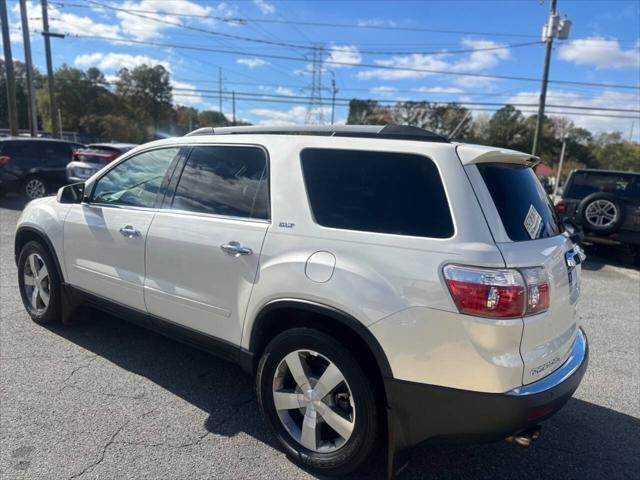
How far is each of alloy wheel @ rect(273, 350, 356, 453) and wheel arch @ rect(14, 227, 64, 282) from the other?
255 cm

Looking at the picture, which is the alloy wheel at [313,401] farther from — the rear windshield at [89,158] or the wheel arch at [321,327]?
the rear windshield at [89,158]

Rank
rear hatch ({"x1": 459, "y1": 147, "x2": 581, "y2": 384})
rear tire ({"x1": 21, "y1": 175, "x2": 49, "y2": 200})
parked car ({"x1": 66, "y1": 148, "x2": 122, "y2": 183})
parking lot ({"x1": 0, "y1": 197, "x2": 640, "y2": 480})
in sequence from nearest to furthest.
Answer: rear hatch ({"x1": 459, "y1": 147, "x2": 581, "y2": 384}) → parking lot ({"x1": 0, "y1": 197, "x2": 640, "y2": 480}) → rear tire ({"x1": 21, "y1": 175, "x2": 49, "y2": 200}) → parked car ({"x1": 66, "y1": 148, "x2": 122, "y2": 183})

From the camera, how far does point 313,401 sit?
8.15 feet

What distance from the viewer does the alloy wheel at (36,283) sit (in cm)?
425

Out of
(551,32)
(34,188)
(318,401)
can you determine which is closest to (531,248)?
(318,401)

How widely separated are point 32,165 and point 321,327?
12.9 meters

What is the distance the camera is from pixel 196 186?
3129mm

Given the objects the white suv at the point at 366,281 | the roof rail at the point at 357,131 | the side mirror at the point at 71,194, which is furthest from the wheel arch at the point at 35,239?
the roof rail at the point at 357,131

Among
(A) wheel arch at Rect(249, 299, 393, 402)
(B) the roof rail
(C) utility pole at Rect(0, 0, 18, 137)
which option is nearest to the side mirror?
(B) the roof rail

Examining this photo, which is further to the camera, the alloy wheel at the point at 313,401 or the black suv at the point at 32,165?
the black suv at the point at 32,165

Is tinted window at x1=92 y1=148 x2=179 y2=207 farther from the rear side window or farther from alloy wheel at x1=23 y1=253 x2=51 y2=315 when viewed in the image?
the rear side window

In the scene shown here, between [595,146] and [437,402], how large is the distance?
81416 mm

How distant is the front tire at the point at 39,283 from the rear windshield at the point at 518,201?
12.2ft

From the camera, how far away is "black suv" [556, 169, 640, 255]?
8.13 metres
